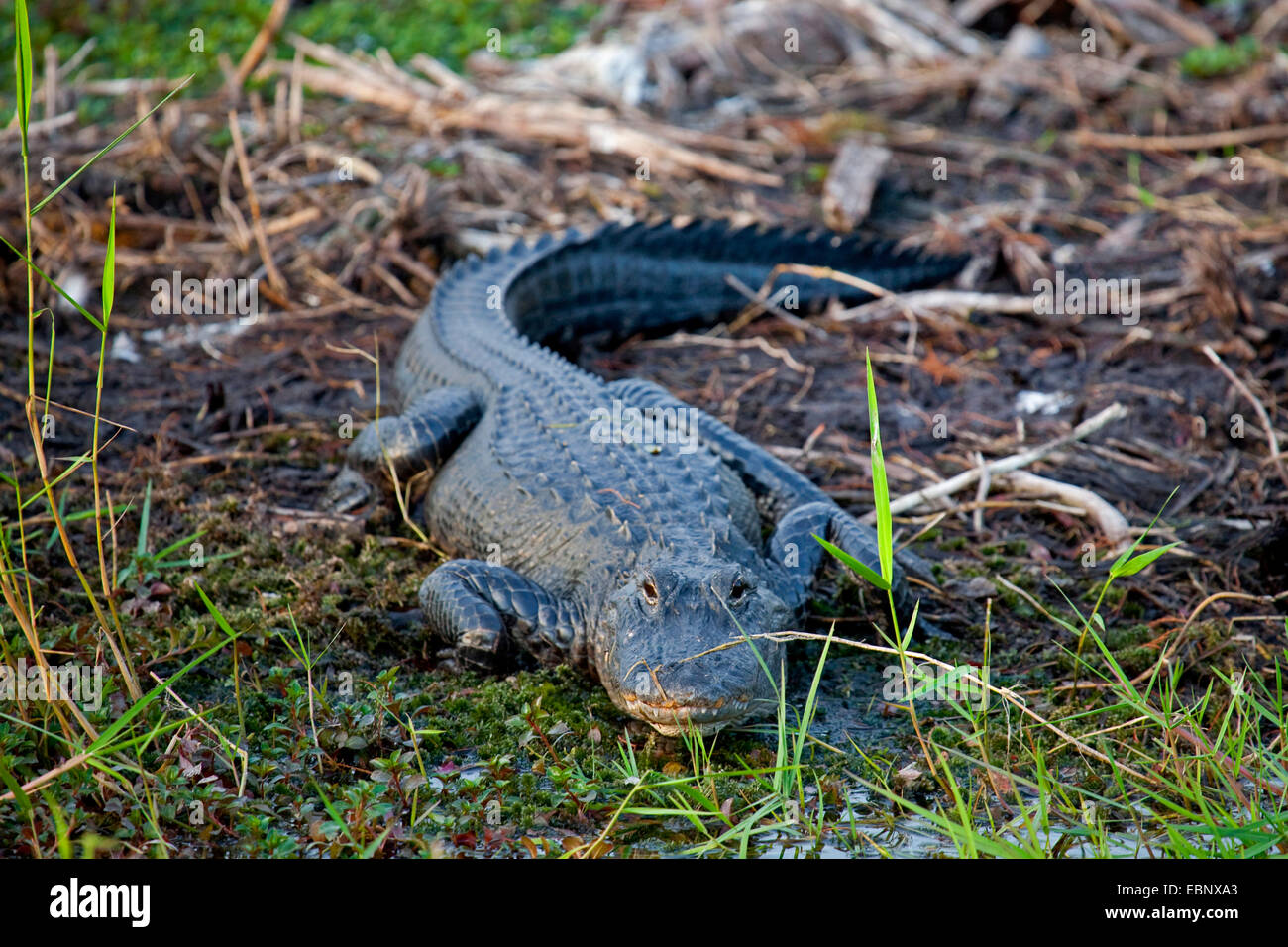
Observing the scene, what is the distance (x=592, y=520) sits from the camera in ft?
12.7

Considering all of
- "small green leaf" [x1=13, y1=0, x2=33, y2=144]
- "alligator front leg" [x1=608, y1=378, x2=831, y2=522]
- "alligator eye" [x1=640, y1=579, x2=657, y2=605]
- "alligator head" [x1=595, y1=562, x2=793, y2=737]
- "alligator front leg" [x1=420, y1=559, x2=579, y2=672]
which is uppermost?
"small green leaf" [x1=13, y1=0, x2=33, y2=144]

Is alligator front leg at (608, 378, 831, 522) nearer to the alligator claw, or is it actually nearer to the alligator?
the alligator

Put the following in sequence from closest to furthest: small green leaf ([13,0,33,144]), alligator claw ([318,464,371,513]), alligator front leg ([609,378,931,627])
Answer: small green leaf ([13,0,33,144]), alligator front leg ([609,378,931,627]), alligator claw ([318,464,371,513])

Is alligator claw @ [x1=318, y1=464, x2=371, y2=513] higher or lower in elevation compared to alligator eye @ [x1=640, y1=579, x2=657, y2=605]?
lower

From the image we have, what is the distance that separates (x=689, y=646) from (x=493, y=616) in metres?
0.86

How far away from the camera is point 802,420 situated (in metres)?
5.57

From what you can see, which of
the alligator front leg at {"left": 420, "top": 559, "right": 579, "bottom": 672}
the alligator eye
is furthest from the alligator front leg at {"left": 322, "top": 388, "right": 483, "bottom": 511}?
the alligator eye

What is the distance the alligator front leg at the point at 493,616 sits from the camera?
3670 millimetres

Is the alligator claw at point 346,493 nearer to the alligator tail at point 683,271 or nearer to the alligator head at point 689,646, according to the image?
the alligator tail at point 683,271

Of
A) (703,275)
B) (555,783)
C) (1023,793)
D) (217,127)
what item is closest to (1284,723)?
(1023,793)

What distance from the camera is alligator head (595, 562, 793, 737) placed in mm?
2990

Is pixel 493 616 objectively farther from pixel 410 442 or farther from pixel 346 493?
pixel 346 493

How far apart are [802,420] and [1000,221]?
288 centimetres

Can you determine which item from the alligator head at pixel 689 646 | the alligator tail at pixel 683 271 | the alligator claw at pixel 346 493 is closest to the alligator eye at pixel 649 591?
the alligator head at pixel 689 646
